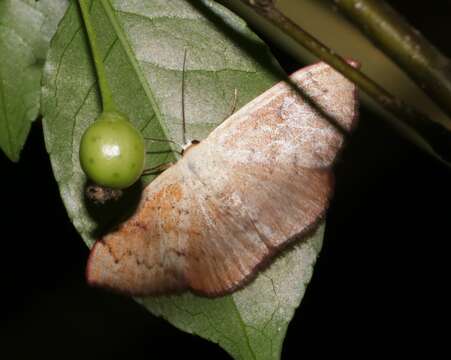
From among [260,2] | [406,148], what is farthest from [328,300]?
[260,2]

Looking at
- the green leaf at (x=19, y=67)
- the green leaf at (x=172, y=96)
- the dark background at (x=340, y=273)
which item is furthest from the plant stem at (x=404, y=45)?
the dark background at (x=340, y=273)

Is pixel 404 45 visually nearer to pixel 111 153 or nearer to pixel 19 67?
pixel 111 153

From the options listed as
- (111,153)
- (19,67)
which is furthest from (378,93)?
(19,67)

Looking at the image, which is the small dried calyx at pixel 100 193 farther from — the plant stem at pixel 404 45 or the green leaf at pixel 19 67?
the plant stem at pixel 404 45

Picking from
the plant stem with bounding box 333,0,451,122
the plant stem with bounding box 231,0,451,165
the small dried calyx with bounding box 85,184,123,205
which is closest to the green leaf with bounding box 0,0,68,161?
the small dried calyx with bounding box 85,184,123,205

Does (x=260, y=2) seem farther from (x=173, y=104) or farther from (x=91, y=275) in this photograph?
(x=91, y=275)
